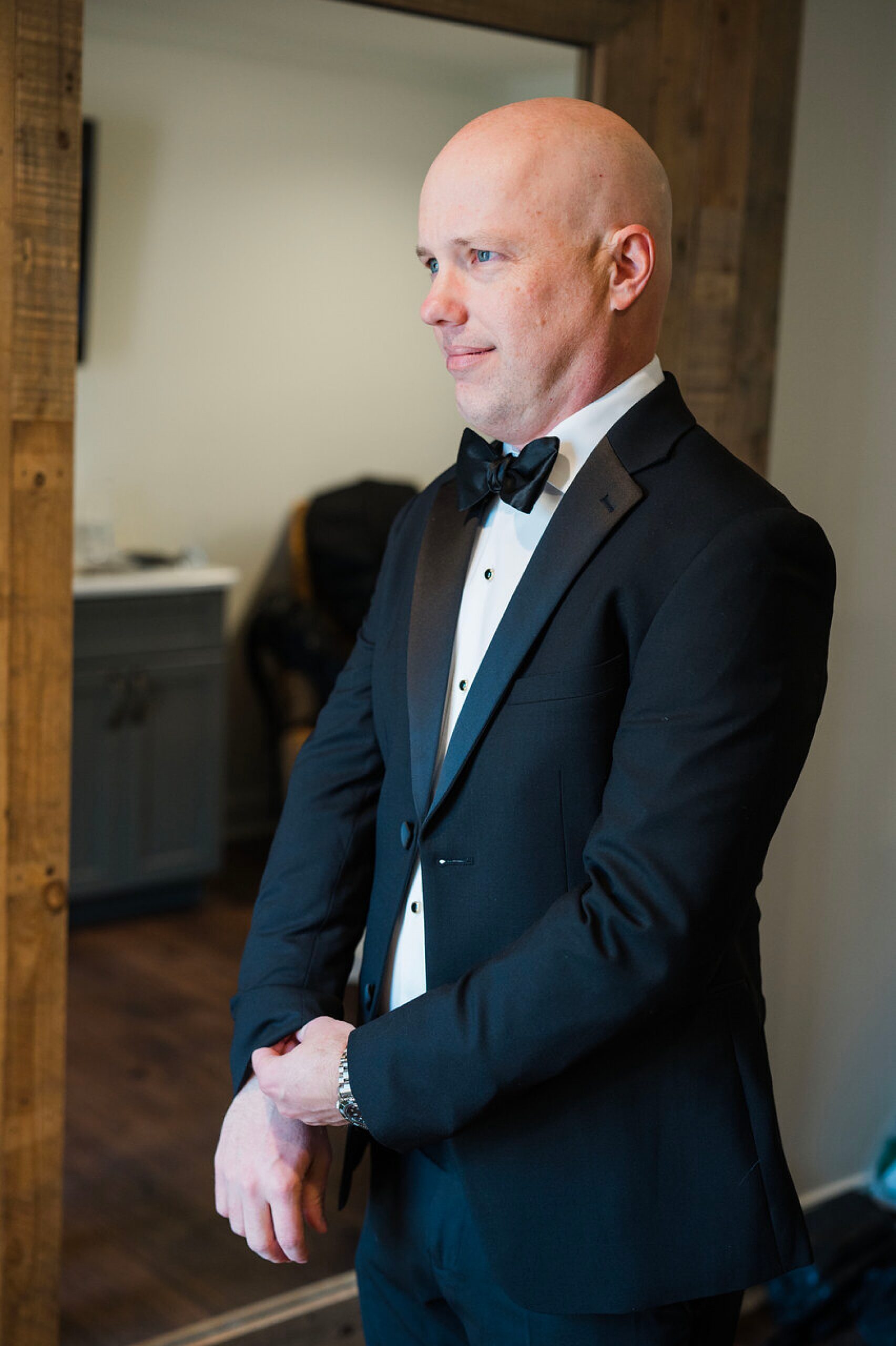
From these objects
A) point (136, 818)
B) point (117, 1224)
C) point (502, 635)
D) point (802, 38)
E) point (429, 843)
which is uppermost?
point (802, 38)

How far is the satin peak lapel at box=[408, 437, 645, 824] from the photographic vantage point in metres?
1.09

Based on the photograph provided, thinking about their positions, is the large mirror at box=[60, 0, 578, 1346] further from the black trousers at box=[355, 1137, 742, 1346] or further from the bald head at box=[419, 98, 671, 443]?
the bald head at box=[419, 98, 671, 443]

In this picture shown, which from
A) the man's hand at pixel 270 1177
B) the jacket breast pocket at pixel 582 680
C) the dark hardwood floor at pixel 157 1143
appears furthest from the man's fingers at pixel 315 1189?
the dark hardwood floor at pixel 157 1143

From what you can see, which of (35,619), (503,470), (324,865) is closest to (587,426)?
(503,470)

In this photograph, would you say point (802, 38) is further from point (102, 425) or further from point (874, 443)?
point (102, 425)

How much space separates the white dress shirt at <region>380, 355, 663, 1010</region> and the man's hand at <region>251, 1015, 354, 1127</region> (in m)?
0.10

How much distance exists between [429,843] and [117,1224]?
1.65 m

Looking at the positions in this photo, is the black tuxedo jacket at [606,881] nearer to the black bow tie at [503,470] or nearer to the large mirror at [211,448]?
the black bow tie at [503,470]

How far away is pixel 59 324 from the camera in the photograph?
1.60 m

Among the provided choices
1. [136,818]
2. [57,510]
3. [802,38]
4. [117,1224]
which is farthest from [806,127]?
[136,818]

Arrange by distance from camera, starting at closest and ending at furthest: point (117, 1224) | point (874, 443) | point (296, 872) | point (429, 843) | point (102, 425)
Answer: point (429, 843) → point (296, 872) → point (874, 443) → point (117, 1224) → point (102, 425)

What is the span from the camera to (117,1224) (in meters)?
2.45

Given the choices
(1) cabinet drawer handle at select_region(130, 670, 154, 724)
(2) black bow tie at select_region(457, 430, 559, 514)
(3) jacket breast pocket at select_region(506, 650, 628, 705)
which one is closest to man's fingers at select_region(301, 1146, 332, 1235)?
Answer: (3) jacket breast pocket at select_region(506, 650, 628, 705)

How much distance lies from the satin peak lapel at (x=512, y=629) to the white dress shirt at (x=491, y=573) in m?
0.01
